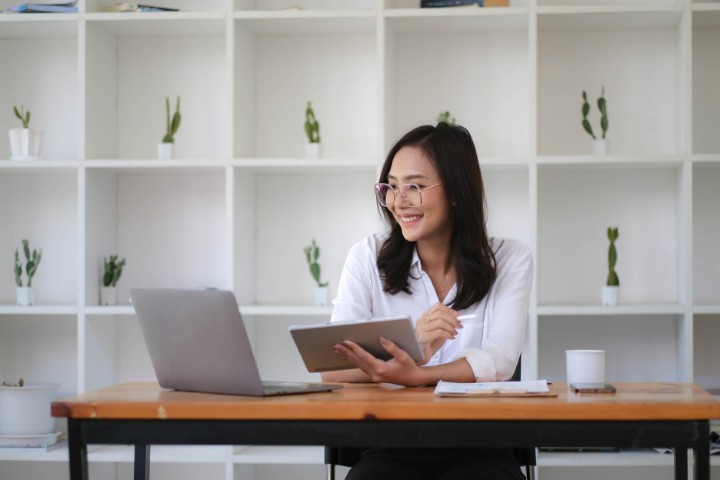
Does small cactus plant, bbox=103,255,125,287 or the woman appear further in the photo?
small cactus plant, bbox=103,255,125,287

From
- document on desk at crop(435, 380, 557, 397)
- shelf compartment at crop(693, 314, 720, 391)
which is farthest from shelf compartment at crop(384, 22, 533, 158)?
document on desk at crop(435, 380, 557, 397)

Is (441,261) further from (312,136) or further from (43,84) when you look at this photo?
(43,84)

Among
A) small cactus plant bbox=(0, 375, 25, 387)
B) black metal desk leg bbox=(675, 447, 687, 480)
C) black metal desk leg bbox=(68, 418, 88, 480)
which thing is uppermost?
black metal desk leg bbox=(68, 418, 88, 480)

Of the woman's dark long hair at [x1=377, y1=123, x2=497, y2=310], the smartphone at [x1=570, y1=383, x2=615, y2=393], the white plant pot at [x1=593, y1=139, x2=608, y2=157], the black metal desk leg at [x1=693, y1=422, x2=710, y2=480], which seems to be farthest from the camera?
the white plant pot at [x1=593, y1=139, x2=608, y2=157]

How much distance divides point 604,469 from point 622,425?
2.39m

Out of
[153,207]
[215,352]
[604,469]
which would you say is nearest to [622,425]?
[215,352]

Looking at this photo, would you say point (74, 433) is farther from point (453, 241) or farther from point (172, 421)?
point (453, 241)

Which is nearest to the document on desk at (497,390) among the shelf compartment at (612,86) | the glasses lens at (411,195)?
the glasses lens at (411,195)

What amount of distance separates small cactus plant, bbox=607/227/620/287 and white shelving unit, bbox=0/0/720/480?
0.11 metres

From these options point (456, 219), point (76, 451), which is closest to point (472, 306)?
point (456, 219)

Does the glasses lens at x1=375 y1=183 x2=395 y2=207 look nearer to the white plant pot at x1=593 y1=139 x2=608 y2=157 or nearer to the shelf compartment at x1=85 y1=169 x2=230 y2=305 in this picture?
the white plant pot at x1=593 y1=139 x2=608 y2=157

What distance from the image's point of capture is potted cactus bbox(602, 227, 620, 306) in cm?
361

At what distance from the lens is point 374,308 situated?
8.20 ft

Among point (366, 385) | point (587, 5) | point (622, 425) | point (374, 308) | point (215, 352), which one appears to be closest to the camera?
point (622, 425)
